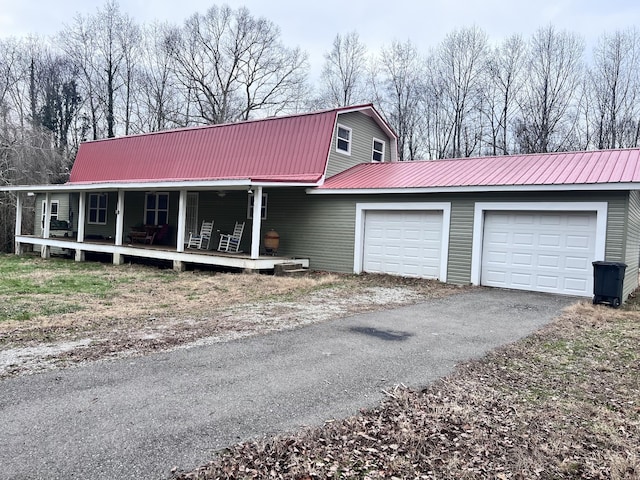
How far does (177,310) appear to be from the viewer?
26.3 feet

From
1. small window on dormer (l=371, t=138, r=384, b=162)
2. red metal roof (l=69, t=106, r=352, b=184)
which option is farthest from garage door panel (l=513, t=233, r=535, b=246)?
small window on dormer (l=371, t=138, r=384, b=162)

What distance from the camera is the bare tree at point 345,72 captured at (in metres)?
33.4

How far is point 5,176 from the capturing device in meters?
20.7

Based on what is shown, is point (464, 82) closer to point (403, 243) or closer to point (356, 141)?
point (356, 141)

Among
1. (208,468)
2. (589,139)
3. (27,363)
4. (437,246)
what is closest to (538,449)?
(208,468)

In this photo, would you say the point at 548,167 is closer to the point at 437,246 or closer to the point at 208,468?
the point at 437,246

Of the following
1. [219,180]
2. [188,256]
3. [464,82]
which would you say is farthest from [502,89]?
[188,256]

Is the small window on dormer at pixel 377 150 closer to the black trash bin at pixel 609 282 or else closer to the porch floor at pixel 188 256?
the porch floor at pixel 188 256

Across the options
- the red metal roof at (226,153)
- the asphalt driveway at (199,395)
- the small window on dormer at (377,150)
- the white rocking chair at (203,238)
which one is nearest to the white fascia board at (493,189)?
the red metal roof at (226,153)

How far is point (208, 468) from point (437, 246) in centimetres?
1050

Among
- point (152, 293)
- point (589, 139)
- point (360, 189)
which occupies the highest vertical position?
point (589, 139)

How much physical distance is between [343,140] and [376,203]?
11.6 feet

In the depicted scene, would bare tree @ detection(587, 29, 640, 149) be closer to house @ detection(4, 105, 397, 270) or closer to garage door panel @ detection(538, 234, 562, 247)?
house @ detection(4, 105, 397, 270)

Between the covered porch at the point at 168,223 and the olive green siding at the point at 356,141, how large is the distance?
2.75 metres
